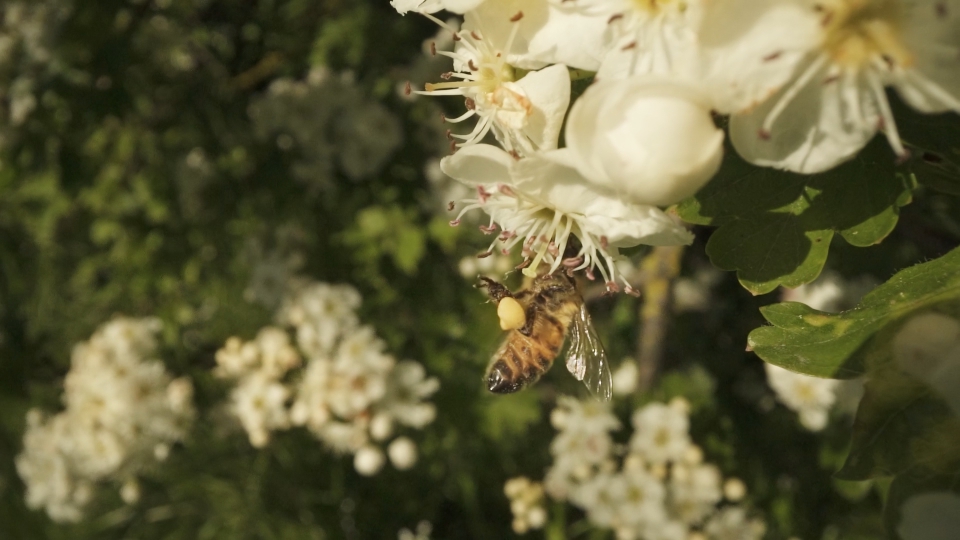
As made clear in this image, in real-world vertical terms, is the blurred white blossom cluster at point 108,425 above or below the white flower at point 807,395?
below

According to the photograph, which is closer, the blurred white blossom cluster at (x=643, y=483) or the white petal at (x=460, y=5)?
the white petal at (x=460, y=5)

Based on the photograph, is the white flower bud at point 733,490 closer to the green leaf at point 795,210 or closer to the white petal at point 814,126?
the green leaf at point 795,210

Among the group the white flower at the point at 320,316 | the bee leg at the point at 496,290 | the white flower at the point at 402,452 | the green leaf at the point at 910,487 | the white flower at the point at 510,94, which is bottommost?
the white flower at the point at 402,452

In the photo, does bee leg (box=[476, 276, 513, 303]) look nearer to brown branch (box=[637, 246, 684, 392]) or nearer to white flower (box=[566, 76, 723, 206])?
white flower (box=[566, 76, 723, 206])

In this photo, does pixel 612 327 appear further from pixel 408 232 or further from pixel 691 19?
pixel 691 19

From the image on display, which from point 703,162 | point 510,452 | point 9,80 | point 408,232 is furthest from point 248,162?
point 703,162

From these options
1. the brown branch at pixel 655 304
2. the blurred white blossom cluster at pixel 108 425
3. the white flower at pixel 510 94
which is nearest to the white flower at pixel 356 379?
the blurred white blossom cluster at pixel 108 425

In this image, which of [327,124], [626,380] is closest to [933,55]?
[626,380]
